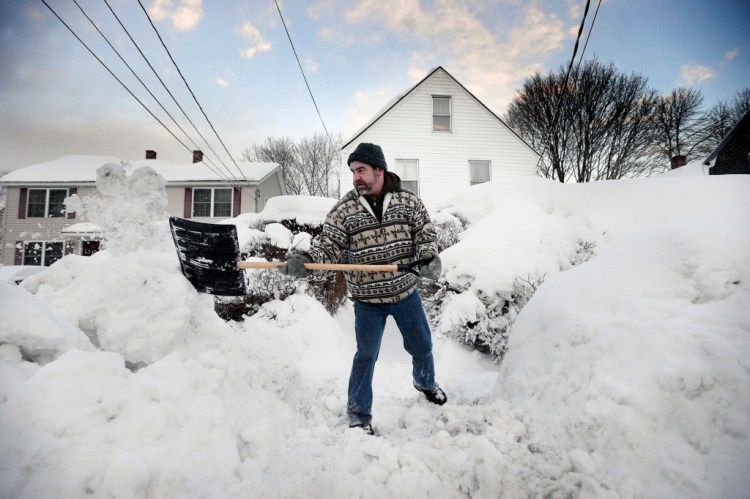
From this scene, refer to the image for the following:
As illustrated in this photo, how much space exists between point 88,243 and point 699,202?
21.4 m

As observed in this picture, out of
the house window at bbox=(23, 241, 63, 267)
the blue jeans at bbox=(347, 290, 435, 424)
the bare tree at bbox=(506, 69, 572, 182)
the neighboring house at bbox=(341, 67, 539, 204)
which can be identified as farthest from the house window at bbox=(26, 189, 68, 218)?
the bare tree at bbox=(506, 69, 572, 182)

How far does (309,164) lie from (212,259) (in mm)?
30076

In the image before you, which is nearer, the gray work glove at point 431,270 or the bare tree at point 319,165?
the gray work glove at point 431,270

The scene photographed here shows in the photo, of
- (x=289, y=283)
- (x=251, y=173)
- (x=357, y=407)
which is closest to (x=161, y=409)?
(x=357, y=407)

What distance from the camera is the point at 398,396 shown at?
123 inches

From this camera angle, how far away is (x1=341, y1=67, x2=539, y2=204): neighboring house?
13.0 metres

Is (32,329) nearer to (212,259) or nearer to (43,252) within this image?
(212,259)

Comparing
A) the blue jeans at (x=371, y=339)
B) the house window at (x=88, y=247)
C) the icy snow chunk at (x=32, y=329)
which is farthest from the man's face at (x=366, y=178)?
the house window at (x=88, y=247)

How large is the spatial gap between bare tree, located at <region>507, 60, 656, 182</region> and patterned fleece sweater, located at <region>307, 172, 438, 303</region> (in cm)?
1742

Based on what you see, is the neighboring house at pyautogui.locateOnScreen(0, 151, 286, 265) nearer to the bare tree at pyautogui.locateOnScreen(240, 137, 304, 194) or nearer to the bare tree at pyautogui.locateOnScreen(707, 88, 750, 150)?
the bare tree at pyautogui.locateOnScreen(240, 137, 304, 194)

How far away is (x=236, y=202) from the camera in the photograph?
653 inches

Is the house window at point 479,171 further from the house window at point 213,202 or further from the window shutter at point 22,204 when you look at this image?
the window shutter at point 22,204

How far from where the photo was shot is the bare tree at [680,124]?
17469mm

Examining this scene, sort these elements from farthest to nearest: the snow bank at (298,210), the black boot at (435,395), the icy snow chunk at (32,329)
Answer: the snow bank at (298,210), the black boot at (435,395), the icy snow chunk at (32,329)
